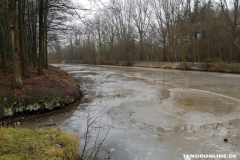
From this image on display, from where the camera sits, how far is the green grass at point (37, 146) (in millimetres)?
2957

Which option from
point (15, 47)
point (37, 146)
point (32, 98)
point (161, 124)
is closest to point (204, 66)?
point (161, 124)

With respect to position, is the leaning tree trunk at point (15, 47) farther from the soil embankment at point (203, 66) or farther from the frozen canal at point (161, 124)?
the soil embankment at point (203, 66)

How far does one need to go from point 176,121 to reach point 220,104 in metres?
3.25

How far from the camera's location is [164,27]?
118 feet

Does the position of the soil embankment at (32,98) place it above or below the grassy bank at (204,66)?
below

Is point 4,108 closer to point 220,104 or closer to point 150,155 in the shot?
point 150,155

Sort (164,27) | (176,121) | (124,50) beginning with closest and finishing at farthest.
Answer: (176,121), (164,27), (124,50)

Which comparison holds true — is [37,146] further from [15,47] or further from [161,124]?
[15,47]

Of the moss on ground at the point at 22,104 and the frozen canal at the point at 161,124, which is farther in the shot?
the moss on ground at the point at 22,104

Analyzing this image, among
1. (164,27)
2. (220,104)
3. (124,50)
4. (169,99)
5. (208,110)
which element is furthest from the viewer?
(124,50)

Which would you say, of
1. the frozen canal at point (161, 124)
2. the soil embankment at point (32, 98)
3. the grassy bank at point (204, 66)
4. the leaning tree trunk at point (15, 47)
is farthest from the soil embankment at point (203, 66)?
the leaning tree trunk at point (15, 47)

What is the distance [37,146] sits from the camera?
11.0ft

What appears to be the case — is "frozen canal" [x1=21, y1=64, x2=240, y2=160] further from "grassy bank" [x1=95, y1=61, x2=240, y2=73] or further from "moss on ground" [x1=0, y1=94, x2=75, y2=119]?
"grassy bank" [x1=95, y1=61, x2=240, y2=73]

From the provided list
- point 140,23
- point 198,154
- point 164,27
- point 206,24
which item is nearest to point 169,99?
point 198,154
